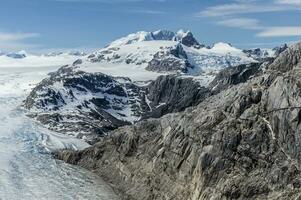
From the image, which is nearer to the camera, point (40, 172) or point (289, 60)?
point (289, 60)

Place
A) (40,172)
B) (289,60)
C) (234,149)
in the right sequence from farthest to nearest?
(40,172) < (289,60) < (234,149)

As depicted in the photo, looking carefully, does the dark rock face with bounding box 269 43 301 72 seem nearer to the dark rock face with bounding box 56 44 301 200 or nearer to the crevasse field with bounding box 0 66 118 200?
the dark rock face with bounding box 56 44 301 200

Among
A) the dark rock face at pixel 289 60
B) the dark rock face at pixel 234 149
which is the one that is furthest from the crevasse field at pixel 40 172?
the dark rock face at pixel 289 60

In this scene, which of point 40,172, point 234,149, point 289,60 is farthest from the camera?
point 40,172

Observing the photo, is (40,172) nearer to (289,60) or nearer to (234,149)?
(234,149)

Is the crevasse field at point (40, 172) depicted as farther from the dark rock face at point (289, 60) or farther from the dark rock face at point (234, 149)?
the dark rock face at point (289, 60)

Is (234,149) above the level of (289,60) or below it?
below

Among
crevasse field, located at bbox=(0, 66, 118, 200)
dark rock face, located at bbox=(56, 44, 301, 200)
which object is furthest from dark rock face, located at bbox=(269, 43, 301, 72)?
crevasse field, located at bbox=(0, 66, 118, 200)

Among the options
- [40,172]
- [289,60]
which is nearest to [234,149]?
[289,60]

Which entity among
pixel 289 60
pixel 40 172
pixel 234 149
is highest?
pixel 289 60
